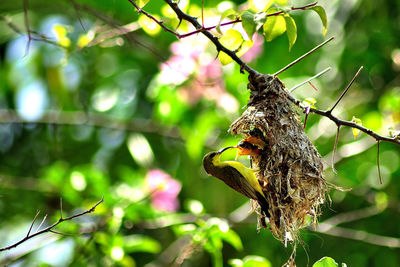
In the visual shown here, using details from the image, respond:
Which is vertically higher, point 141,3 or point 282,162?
point 141,3

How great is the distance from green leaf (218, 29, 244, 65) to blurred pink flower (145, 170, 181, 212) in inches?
95.0

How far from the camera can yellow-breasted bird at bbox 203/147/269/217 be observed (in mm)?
2615

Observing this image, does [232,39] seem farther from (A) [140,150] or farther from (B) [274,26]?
(A) [140,150]

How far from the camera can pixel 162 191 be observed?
14.9 feet

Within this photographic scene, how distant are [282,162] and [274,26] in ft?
2.48

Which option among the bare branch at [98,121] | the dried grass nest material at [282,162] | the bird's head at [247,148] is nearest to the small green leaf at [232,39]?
the dried grass nest material at [282,162]

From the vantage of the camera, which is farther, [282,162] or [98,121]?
[98,121]

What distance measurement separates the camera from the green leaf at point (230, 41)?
7.14ft

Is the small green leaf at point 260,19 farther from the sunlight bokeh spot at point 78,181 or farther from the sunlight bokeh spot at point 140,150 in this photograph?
the sunlight bokeh spot at point 140,150

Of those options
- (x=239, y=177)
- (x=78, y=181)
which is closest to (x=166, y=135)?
(x=78, y=181)

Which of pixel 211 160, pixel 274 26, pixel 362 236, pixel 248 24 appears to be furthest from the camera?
pixel 362 236

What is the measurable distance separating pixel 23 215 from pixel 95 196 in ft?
5.87

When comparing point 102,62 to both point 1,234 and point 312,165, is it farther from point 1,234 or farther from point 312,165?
point 312,165

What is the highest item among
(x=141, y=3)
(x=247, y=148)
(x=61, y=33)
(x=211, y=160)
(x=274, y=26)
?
(x=61, y=33)
